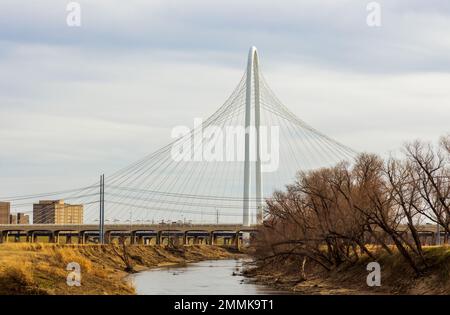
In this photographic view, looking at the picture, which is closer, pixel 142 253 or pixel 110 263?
pixel 110 263

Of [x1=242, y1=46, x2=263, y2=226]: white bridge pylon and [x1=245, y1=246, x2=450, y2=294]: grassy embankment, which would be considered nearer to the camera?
[x1=245, y1=246, x2=450, y2=294]: grassy embankment

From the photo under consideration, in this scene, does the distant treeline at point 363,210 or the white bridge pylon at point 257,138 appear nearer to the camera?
the distant treeline at point 363,210

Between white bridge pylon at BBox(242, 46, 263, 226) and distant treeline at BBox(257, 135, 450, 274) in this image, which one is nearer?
distant treeline at BBox(257, 135, 450, 274)

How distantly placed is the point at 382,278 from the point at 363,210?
5.67 m

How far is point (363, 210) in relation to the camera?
6225 cm

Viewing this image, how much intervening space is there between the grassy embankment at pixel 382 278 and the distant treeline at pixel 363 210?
3.12ft

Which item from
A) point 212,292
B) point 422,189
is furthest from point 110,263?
point 422,189

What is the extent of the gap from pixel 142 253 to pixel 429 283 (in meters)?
91.0

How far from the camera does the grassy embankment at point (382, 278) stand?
2135 inches

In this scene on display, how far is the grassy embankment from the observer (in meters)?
54.2

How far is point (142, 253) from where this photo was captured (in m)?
140

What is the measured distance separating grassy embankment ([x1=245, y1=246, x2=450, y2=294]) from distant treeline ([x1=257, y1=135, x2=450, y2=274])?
951mm
